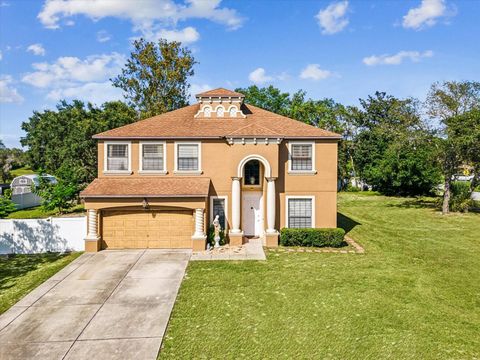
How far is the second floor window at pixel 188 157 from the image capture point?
18.7 m

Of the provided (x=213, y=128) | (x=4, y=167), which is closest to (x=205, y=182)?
(x=213, y=128)

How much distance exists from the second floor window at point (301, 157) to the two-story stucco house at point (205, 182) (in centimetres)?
6

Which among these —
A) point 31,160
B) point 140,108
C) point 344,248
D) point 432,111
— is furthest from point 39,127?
point 432,111

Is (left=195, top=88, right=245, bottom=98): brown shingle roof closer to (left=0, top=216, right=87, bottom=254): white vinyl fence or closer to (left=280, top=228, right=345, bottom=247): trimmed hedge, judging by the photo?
(left=280, top=228, right=345, bottom=247): trimmed hedge

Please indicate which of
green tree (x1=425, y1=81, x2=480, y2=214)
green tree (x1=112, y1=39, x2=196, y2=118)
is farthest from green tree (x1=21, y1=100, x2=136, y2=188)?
green tree (x1=425, y1=81, x2=480, y2=214)

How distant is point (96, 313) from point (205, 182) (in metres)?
9.42

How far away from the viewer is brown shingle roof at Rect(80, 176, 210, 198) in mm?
16766

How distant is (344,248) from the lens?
17.5 m

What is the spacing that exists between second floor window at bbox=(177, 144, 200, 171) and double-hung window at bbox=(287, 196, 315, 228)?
6252mm

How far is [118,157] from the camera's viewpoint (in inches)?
735

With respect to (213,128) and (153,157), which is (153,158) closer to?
(153,157)

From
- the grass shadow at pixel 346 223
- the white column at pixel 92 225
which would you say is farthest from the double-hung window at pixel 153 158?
the grass shadow at pixel 346 223

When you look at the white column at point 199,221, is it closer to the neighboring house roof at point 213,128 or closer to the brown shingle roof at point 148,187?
the brown shingle roof at point 148,187

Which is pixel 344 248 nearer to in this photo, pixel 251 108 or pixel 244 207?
pixel 244 207
